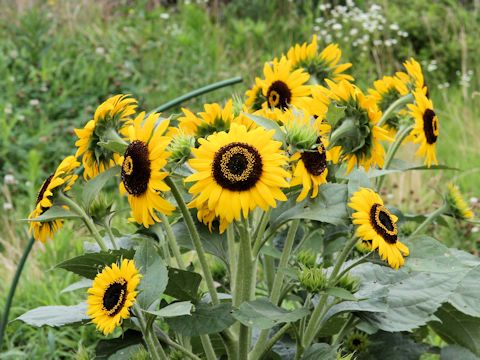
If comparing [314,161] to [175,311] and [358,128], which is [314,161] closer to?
[358,128]

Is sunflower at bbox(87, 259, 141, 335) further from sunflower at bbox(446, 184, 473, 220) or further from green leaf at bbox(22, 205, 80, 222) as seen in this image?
sunflower at bbox(446, 184, 473, 220)

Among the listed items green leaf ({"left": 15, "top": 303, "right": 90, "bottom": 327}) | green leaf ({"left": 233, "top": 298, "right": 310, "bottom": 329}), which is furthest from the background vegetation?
green leaf ({"left": 233, "top": 298, "right": 310, "bottom": 329})

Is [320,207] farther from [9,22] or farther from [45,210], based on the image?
[9,22]

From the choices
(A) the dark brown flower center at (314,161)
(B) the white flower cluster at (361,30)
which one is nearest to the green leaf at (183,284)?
(A) the dark brown flower center at (314,161)

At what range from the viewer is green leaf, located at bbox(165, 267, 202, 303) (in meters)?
1.19

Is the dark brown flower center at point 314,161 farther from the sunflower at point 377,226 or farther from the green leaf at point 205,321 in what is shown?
the green leaf at point 205,321

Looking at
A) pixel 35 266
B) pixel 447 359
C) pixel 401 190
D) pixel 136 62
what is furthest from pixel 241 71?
pixel 447 359

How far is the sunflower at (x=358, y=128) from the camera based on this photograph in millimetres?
1172

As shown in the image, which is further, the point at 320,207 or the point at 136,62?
the point at 136,62

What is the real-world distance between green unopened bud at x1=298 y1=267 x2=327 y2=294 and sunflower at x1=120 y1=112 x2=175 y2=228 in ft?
0.80

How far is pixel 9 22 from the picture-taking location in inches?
190

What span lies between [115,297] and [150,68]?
3.48m

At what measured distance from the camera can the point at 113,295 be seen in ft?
3.43

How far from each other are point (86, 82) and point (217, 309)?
10.4ft
